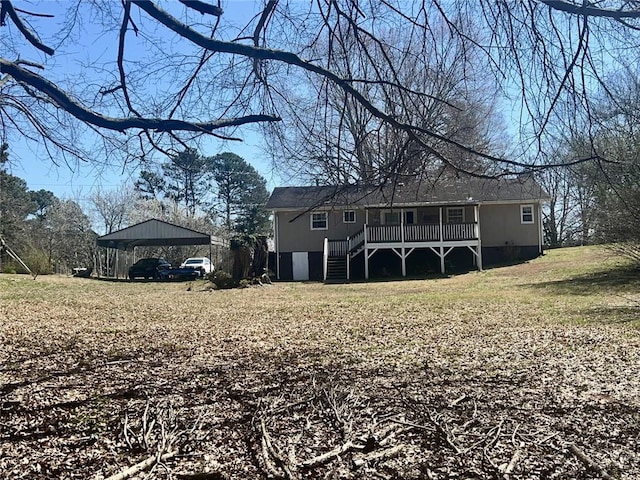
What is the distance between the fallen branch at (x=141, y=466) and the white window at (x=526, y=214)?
24.7 meters

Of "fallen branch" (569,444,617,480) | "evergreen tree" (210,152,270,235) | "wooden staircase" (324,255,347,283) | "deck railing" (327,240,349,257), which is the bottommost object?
"fallen branch" (569,444,617,480)

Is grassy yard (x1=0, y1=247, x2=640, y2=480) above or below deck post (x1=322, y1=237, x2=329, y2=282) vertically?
below

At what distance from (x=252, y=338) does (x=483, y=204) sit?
20.0 metres

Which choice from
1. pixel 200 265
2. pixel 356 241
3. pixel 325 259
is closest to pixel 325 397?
pixel 325 259

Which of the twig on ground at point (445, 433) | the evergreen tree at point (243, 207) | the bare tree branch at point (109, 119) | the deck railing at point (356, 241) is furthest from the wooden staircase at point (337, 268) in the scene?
the twig on ground at point (445, 433)

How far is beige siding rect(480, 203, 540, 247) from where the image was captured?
2541cm

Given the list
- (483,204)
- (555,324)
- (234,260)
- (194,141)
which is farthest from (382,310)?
(483,204)

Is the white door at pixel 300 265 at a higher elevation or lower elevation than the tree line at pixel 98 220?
lower

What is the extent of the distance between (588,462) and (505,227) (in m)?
24.0

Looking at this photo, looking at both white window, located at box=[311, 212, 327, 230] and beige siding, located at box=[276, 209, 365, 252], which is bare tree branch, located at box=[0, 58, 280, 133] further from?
white window, located at box=[311, 212, 327, 230]

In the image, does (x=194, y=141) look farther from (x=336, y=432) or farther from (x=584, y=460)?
(x=584, y=460)

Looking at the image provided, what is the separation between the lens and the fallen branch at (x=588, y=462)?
Result: 8.81ft

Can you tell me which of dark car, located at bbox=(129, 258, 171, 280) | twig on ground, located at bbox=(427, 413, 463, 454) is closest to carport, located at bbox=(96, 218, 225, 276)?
dark car, located at bbox=(129, 258, 171, 280)

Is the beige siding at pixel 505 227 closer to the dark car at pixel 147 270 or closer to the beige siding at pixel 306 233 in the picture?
the beige siding at pixel 306 233
